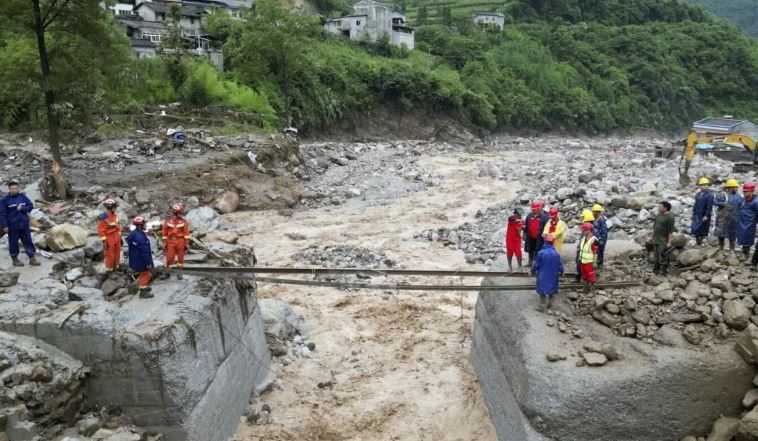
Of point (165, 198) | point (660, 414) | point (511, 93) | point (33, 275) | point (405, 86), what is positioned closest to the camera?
point (660, 414)

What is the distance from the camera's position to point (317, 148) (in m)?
29.6

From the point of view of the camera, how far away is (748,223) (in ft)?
26.0

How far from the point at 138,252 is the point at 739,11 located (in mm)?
170124

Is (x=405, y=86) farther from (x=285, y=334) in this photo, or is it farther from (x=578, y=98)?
(x=285, y=334)

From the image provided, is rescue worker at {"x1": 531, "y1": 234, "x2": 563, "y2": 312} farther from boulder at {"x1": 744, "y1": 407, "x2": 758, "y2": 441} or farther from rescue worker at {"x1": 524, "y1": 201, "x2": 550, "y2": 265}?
boulder at {"x1": 744, "y1": 407, "x2": 758, "y2": 441}

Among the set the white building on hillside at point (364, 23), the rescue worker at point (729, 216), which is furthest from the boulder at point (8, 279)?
the white building on hillside at point (364, 23)

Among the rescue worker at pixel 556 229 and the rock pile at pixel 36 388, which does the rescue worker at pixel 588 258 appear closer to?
the rescue worker at pixel 556 229

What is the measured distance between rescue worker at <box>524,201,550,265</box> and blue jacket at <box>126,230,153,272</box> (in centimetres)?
594

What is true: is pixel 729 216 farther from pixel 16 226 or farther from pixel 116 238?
pixel 16 226

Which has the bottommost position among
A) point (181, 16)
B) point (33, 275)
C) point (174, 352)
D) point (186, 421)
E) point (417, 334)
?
point (417, 334)

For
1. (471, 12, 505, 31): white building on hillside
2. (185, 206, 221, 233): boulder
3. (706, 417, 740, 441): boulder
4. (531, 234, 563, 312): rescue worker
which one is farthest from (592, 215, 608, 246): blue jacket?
(471, 12, 505, 31): white building on hillside

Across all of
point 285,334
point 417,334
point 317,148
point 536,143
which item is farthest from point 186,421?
point 536,143

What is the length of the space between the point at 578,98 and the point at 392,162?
37528 millimetres

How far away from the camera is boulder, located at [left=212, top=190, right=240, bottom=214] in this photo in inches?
731
